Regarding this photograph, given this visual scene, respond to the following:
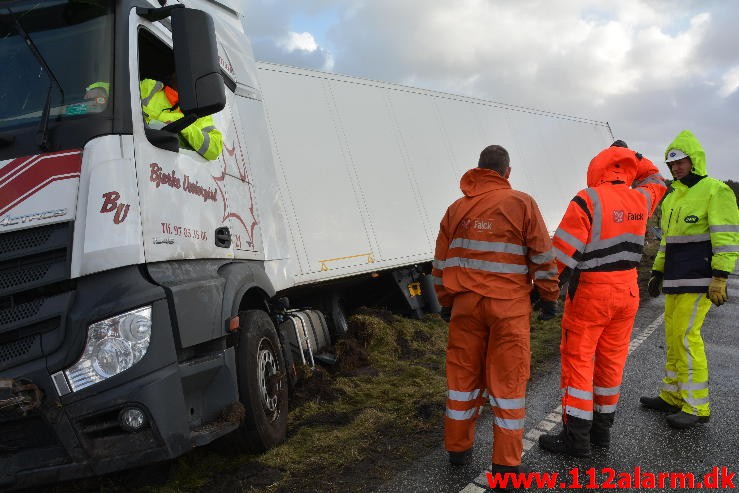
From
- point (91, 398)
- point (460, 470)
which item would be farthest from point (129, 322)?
point (460, 470)

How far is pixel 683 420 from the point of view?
13.5 ft

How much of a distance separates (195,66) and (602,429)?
3.32 metres

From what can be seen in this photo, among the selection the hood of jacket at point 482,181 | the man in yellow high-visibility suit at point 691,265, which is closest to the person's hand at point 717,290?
the man in yellow high-visibility suit at point 691,265

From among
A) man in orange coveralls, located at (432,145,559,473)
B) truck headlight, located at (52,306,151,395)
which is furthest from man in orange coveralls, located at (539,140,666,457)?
truck headlight, located at (52,306,151,395)

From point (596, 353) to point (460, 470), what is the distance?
1.25 m

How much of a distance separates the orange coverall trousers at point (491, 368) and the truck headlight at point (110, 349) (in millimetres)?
1776

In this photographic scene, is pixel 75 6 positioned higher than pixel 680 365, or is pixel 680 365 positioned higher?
pixel 75 6

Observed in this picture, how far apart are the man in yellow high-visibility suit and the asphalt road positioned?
20 cm

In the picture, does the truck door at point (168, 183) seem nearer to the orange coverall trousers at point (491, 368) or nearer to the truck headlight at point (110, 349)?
the truck headlight at point (110, 349)

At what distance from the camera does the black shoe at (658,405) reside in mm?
4438

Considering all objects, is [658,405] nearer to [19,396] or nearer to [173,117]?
[173,117]

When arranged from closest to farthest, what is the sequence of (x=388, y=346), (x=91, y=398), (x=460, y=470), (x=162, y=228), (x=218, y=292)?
(x=91, y=398), (x=162, y=228), (x=218, y=292), (x=460, y=470), (x=388, y=346)

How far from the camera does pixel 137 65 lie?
3.11 meters

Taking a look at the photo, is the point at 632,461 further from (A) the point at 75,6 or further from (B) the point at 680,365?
(A) the point at 75,6
